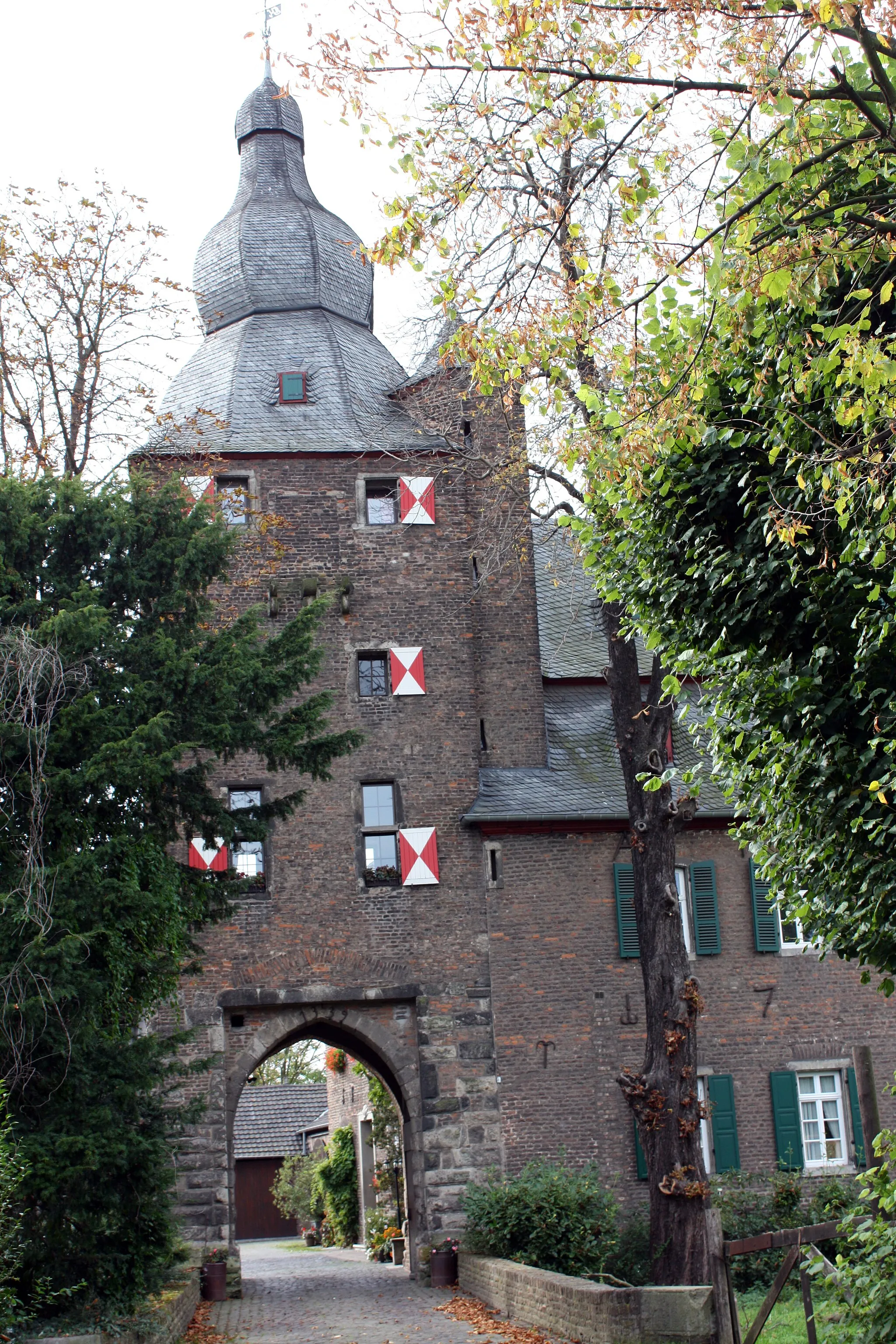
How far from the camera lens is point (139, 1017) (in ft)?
36.1

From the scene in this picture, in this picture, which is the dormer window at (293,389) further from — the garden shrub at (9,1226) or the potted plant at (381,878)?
the garden shrub at (9,1226)

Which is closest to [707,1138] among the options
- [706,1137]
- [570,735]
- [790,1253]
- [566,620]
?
[706,1137]

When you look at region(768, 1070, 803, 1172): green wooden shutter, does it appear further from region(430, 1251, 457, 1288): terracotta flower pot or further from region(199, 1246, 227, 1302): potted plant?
region(199, 1246, 227, 1302): potted plant

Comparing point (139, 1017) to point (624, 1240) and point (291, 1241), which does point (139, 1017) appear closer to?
point (624, 1240)

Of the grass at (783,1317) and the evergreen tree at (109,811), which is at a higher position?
the evergreen tree at (109,811)

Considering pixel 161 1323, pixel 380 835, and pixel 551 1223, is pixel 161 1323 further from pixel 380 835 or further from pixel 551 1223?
pixel 380 835

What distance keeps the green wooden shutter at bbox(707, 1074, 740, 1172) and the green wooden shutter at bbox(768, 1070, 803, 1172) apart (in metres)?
0.52

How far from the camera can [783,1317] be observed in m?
12.4

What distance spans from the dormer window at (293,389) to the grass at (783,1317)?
12.5 meters

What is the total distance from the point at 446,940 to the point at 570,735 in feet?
11.5

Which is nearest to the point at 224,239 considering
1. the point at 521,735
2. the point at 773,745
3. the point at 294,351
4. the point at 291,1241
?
the point at 294,351

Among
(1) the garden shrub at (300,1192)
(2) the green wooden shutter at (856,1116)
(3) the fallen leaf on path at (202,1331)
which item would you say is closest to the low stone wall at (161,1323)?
(3) the fallen leaf on path at (202,1331)

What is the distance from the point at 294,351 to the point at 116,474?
27.8 feet

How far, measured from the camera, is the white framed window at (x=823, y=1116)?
1700 centimetres
